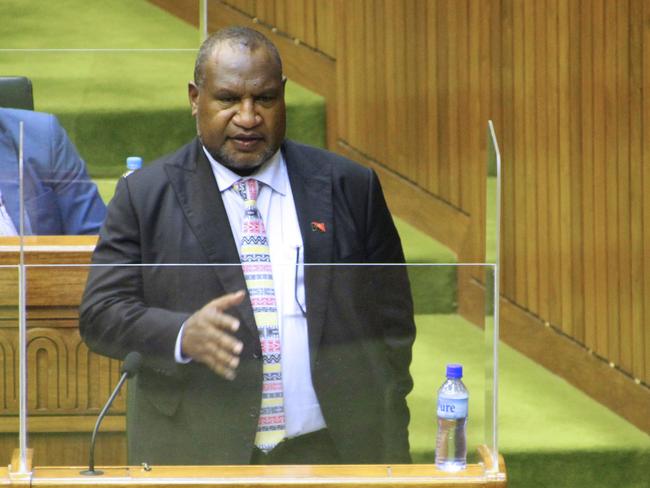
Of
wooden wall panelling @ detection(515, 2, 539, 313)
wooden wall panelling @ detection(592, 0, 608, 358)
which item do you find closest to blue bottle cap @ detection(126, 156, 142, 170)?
wooden wall panelling @ detection(515, 2, 539, 313)

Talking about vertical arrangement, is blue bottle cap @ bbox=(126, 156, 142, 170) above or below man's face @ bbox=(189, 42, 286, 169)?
below

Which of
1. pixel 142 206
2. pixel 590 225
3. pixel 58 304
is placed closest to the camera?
pixel 58 304

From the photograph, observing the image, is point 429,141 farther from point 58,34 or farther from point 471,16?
point 58,34

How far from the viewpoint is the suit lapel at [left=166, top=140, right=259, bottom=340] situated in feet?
4.81

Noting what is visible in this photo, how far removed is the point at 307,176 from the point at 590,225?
1.03m

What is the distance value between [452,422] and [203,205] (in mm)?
339

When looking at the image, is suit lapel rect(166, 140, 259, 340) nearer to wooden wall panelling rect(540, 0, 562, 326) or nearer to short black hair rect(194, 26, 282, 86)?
short black hair rect(194, 26, 282, 86)

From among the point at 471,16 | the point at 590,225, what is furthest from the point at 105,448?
the point at 471,16

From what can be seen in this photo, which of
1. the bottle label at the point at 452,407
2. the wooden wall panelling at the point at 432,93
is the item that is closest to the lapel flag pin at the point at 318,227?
the bottle label at the point at 452,407

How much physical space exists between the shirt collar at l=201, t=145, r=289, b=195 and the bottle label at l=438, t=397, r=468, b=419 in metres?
0.30

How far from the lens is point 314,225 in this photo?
150 cm

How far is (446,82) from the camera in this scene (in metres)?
2.85

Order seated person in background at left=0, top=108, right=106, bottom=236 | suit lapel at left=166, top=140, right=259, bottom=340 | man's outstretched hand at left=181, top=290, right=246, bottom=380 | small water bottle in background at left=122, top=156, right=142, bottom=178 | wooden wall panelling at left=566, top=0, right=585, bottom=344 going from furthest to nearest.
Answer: small water bottle in background at left=122, top=156, right=142, bottom=178 → wooden wall panelling at left=566, top=0, right=585, bottom=344 → seated person in background at left=0, top=108, right=106, bottom=236 → suit lapel at left=166, top=140, right=259, bottom=340 → man's outstretched hand at left=181, top=290, right=246, bottom=380

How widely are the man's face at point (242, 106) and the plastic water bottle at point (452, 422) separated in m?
0.32
